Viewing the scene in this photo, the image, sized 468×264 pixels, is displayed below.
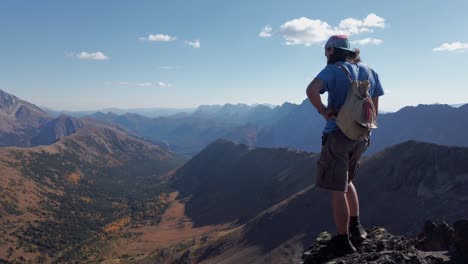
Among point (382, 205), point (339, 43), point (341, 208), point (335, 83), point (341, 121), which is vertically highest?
point (339, 43)

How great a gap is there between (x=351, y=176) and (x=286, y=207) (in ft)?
275

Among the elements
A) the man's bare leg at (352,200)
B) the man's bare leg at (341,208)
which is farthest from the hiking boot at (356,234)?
the man's bare leg at (341,208)

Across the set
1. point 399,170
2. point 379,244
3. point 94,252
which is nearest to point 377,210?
point 399,170

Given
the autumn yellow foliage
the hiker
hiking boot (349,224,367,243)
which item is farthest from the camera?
the autumn yellow foliage

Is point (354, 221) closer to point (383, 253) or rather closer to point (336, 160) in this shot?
point (383, 253)

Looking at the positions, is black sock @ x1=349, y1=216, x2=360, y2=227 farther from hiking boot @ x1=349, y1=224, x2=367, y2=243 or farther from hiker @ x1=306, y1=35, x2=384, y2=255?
hiker @ x1=306, y1=35, x2=384, y2=255

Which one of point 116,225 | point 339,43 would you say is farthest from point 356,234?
point 116,225

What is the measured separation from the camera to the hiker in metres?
8.69

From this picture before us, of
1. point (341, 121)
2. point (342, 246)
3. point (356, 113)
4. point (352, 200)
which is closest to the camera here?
point (356, 113)

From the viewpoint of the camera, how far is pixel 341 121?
8719 millimetres

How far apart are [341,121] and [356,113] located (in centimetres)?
Result: 38

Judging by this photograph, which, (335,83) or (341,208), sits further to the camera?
(341,208)

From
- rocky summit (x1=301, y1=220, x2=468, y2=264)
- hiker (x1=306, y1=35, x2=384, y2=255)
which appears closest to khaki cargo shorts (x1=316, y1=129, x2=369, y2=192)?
hiker (x1=306, y1=35, x2=384, y2=255)

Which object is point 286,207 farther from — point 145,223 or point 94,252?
point 145,223
